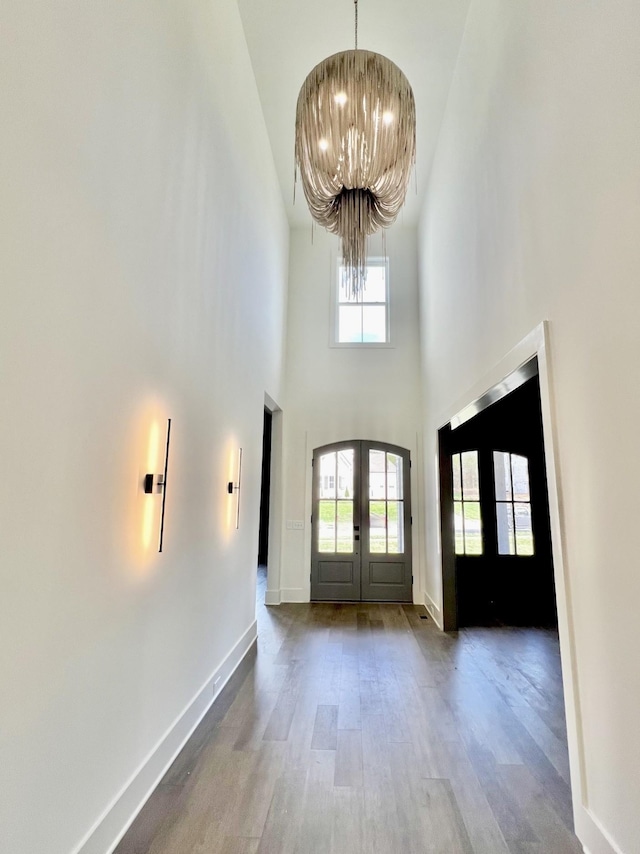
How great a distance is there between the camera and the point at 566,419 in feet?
7.21

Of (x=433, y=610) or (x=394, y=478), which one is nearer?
(x=433, y=610)

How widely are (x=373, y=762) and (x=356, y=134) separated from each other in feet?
13.8

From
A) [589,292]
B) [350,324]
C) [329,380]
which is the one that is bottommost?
[589,292]

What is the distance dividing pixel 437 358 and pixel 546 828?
474 cm

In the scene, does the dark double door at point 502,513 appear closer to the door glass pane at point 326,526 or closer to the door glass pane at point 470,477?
the door glass pane at point 470,477

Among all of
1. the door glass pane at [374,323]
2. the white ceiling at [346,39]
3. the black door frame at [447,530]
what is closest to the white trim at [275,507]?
the door glass pane at [374,323]

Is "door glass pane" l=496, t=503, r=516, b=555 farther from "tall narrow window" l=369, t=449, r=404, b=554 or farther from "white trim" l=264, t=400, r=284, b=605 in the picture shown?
"white trim" l=264, t=400, r=284, b=605

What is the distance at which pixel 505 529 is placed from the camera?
6.75 metres

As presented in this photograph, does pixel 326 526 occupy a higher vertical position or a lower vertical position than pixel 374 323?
lower

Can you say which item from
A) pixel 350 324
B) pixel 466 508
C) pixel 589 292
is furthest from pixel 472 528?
pixel 589 292

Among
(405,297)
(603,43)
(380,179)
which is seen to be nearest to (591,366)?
(603,43)

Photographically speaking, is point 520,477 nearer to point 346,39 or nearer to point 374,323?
point 374,323

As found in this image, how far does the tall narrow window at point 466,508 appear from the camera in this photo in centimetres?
676

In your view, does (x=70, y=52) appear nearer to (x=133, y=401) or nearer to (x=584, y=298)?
(x=133, y=401)
